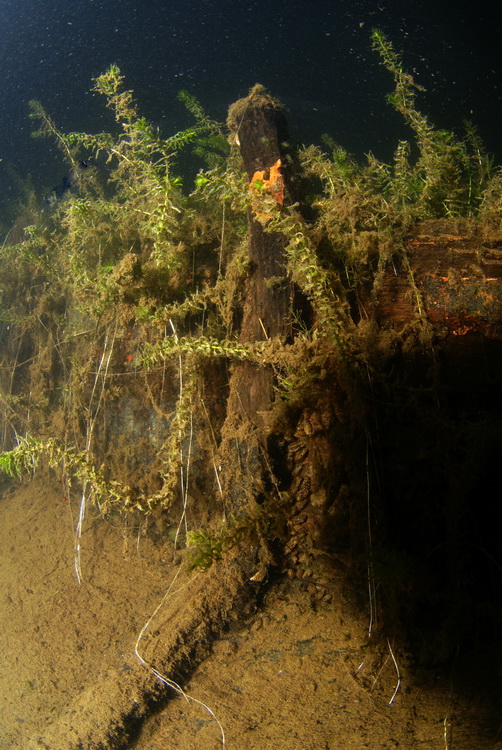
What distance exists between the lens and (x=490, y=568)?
1930mm

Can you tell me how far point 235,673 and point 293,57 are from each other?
12405 mm

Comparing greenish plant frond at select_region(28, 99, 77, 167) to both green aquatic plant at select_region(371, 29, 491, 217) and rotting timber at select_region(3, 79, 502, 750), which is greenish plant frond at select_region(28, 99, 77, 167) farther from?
green aquatic plant at select_region(371, 29, 491, 217)

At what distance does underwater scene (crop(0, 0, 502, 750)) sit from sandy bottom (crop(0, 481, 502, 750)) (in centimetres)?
1

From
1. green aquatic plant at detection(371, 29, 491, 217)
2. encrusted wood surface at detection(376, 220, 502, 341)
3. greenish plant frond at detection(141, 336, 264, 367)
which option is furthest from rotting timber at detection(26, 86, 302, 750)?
green aquatic plant at detection(371, 29, 491, 217)

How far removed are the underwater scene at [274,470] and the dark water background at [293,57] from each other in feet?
21.4

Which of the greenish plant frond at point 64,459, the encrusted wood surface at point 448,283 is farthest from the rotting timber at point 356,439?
the greenish plant frond at point 64,459

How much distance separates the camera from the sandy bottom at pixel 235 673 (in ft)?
6.17

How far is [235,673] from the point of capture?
2299mm

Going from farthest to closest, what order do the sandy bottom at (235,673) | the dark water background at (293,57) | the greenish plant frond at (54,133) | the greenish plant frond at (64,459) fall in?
the dark water background at (293,57)
the greenish plant frond at (54,133)
the greenish plant frond at (64,459)
the sandy bottom at (235,673)

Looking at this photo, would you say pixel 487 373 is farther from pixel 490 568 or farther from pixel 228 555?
pixel 228 555

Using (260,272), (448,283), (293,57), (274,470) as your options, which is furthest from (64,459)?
(293,57)

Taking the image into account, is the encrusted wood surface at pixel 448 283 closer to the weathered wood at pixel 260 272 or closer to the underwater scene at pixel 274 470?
the underwater scene at pixel 274 470

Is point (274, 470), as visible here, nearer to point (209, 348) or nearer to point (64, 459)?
point (209, 348)

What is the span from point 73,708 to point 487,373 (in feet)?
11.3
